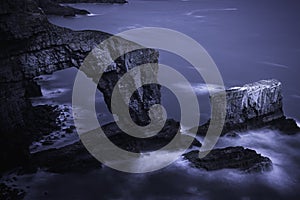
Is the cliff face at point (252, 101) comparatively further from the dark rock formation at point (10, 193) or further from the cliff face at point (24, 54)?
the dark rock formation at point (10, 193)

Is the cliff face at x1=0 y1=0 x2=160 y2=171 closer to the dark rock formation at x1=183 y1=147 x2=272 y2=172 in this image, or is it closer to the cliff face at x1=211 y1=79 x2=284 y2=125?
the dark rock formation at x1=183 y1=147 x2=272 y2=172

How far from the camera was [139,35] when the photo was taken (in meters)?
32.8

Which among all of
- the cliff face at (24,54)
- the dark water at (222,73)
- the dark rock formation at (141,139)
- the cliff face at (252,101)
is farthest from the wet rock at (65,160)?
the cliff face at (252,101)

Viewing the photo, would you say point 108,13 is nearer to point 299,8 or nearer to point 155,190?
point 299,8

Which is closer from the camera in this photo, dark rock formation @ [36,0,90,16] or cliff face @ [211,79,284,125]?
cliff face @ [211,79,284,125]

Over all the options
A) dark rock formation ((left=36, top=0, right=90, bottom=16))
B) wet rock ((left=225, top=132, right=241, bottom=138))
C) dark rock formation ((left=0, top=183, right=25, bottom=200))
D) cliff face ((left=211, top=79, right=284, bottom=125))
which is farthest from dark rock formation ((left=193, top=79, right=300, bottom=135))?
dark rock formation ((left=36, top=0, right=90, bottom=16))

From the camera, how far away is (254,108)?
16109 millimetres

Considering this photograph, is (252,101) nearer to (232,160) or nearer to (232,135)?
(232,135)

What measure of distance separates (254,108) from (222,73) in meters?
9.31

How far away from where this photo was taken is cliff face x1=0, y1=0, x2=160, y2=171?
1220cm

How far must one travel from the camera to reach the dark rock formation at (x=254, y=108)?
15.8 meters

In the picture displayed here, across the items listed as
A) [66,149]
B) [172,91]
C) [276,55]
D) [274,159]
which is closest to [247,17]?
[276,55]

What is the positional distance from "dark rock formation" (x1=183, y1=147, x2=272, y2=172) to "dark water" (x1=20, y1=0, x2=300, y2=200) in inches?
10.8

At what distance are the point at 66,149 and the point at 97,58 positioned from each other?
3.72 meters
